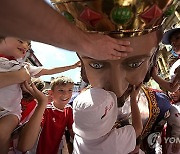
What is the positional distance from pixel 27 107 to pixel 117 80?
81 centimetres

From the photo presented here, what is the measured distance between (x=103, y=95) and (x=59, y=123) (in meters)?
0.70

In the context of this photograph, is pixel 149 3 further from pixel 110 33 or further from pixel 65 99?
pixel 65 99

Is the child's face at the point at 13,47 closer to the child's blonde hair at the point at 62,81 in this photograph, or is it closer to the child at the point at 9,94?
the child at the point at 9,94

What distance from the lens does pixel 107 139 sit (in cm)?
109

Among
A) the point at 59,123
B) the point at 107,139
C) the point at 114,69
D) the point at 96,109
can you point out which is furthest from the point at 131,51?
the point at 59,123

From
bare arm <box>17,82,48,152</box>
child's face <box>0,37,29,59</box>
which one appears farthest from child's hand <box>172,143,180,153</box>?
child's face <box>0,37,29,59</box>

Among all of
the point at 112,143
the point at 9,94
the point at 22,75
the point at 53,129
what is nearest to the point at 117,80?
the point at 112,143

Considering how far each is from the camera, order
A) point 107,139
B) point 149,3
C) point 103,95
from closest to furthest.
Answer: point 149,3
point 103,95
point 107,139

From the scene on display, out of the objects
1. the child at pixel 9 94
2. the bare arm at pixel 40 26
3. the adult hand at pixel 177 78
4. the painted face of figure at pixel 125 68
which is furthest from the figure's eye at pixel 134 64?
the child at pixel 9 94

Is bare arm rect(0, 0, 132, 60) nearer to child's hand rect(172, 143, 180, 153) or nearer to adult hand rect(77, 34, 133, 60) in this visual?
adult hand rect(77, 34, 133, 60)

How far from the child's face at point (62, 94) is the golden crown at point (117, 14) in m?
0.90

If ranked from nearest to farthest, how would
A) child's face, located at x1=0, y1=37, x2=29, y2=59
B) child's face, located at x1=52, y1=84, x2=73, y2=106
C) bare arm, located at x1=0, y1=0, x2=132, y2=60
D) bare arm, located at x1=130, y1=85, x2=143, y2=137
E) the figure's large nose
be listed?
bare arm, located at x1=0, y1=0, x2=132, y2=60
the figure's large nose
bare arm, located at x1=130, y1=85, x2=143, y2=137
child's face, located at x1=0, y1=37, x2=29, y2=59
child's face, located at x1=52, y1=84, x2=73, y2=106

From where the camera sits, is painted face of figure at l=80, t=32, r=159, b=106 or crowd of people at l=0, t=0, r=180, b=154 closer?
crowd of people at l=0, t=0, r=180, b=154

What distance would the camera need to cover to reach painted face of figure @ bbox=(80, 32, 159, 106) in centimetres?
91
